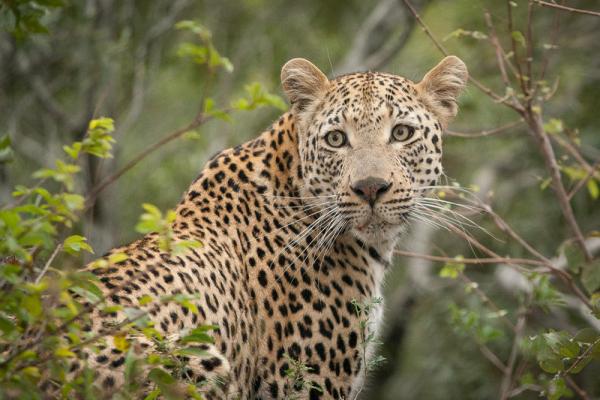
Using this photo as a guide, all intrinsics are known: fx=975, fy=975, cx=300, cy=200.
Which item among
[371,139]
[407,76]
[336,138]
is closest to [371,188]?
[371,139]

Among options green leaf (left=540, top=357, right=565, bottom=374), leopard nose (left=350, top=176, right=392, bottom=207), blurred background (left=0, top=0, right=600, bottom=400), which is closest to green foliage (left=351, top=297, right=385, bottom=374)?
leopard nose (left=350, top=176, right=392, bottom=207)

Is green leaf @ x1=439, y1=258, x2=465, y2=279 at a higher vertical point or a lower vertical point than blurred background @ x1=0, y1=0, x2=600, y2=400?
lower

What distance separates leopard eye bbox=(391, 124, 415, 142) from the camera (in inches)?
311

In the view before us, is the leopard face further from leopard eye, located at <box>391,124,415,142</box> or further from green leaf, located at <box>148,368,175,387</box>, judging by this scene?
green leaf, located at <box>148,368,175,387</box>

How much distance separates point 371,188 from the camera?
7.38 metres

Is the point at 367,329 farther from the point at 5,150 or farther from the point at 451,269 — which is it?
the point at 5,150

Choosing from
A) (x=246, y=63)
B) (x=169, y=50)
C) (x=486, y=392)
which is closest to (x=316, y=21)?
(x=246, y=63)

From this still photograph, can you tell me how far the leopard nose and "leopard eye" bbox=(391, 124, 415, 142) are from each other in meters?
0.57

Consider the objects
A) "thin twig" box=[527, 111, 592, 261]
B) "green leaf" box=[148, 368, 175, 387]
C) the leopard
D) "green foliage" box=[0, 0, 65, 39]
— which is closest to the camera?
"green leaf" box=[148, 368, 175, 387]

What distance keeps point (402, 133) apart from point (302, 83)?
99 centimetres

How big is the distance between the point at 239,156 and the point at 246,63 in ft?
35.8

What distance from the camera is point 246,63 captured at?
18719 millimetres

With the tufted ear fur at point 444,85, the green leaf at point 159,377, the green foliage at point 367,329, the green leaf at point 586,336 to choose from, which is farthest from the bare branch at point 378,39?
the green leaf at point 159,377

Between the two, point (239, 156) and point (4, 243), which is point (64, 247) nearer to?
point (4, 243)
